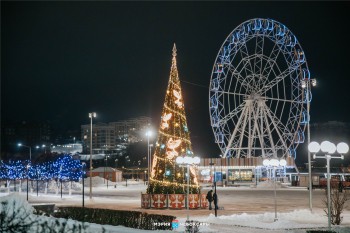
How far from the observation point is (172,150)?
103 feet

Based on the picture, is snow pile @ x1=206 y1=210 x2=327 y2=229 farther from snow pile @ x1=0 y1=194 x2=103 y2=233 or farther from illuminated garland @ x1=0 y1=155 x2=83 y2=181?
illuminated garland @ x1=0 y1=155 x2=83 y2=181

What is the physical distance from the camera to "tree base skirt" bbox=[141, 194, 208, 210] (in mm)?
30641

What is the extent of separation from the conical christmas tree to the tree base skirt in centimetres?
35

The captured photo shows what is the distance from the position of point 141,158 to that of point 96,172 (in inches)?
2636

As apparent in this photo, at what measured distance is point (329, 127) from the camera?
165m

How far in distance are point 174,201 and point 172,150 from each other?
293 centimetres

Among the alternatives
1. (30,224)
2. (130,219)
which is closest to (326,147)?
(130,219)

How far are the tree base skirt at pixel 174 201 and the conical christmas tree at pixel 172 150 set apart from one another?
0.35 m

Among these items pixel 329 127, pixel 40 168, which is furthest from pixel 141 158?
pixel 40 168

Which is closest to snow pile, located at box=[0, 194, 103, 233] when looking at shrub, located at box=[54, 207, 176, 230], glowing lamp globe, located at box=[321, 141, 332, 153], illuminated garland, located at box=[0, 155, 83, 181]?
shrub, located at box=[54, 207, 176, 230]

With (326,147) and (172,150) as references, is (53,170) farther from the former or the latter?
(326,147)

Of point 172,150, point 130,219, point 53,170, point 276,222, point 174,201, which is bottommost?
point 276,222

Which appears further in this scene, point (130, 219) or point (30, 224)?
point (130, 219)

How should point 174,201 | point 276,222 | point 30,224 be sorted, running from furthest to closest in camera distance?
point 174,201 → point 276,222 → point 30,224
